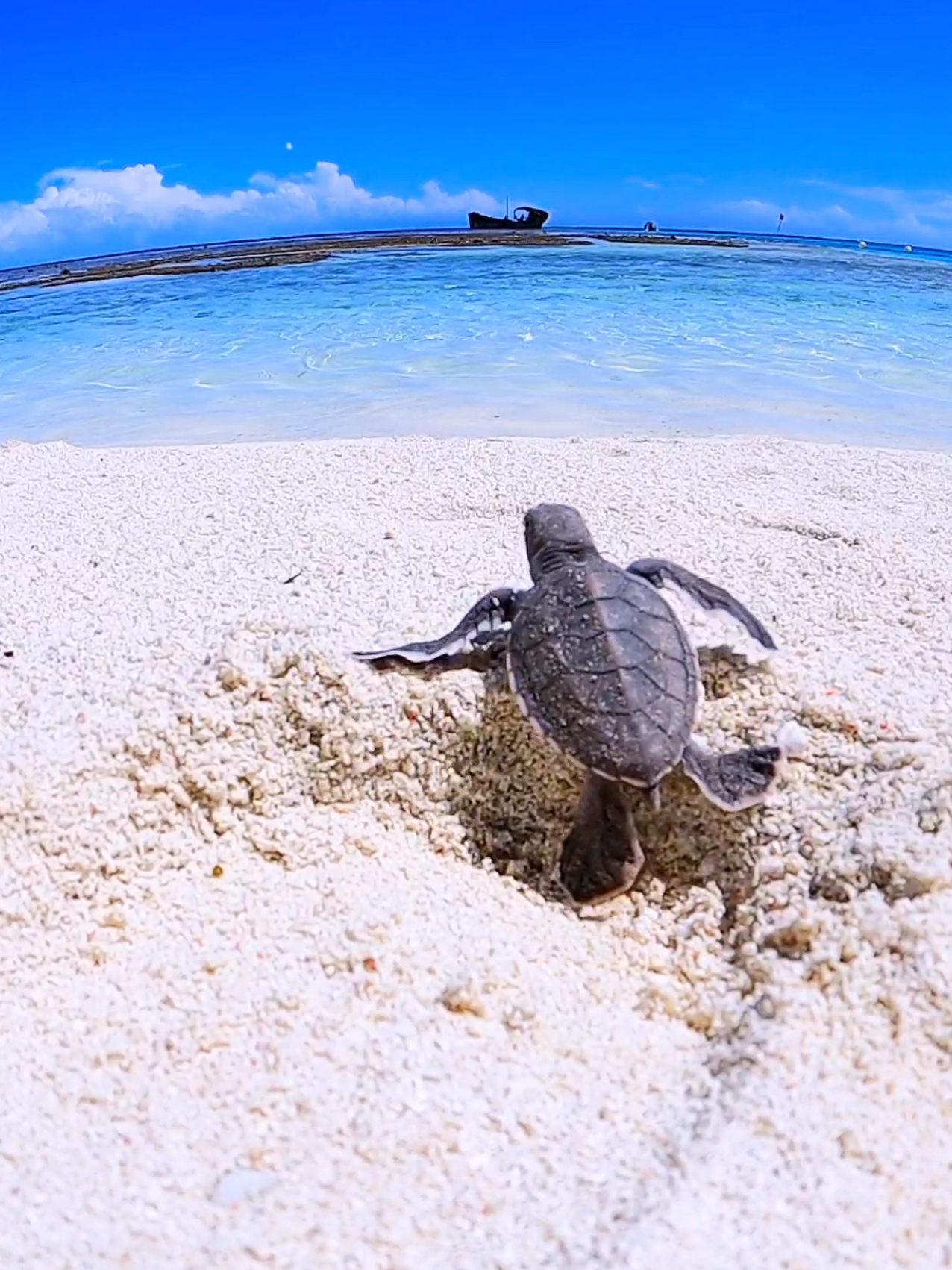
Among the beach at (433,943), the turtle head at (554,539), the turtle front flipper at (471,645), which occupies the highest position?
the turtle head at (554,539)

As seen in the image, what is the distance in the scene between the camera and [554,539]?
292 centimetres

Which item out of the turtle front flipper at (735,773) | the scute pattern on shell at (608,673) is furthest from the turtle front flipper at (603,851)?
the turtle front flipper at (735,773)

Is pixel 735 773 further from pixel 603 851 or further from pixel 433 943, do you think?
pixel 433 943

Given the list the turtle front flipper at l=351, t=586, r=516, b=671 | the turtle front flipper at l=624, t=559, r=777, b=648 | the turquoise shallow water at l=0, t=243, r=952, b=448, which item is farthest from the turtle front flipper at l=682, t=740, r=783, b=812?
the turquoise shallow water at l=0, t=243, r=952, b=448

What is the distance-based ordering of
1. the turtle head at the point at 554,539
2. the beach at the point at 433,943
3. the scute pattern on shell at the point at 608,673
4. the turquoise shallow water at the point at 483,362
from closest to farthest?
the beach at the point at 433,943 < the scute pattern on shell at the point at 608,673 < the turtle head at the point at 554,539 < the turquoise shallow water at the point at 483,362

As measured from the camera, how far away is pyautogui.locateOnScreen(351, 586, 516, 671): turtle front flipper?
2.65m

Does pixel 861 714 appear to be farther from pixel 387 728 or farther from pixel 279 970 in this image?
pixel 279 970

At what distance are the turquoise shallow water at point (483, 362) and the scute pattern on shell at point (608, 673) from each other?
4981mm

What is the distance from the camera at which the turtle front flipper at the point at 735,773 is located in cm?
218

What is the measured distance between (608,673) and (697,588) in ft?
2.57

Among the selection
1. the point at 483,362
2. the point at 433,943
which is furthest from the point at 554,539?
the point at 483,362

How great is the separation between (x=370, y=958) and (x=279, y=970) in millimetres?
220

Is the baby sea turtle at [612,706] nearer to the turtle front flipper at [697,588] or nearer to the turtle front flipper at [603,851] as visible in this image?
the turtle front flipper at [603,851]

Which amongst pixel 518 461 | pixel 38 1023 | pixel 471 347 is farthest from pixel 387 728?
pixel 471 347
